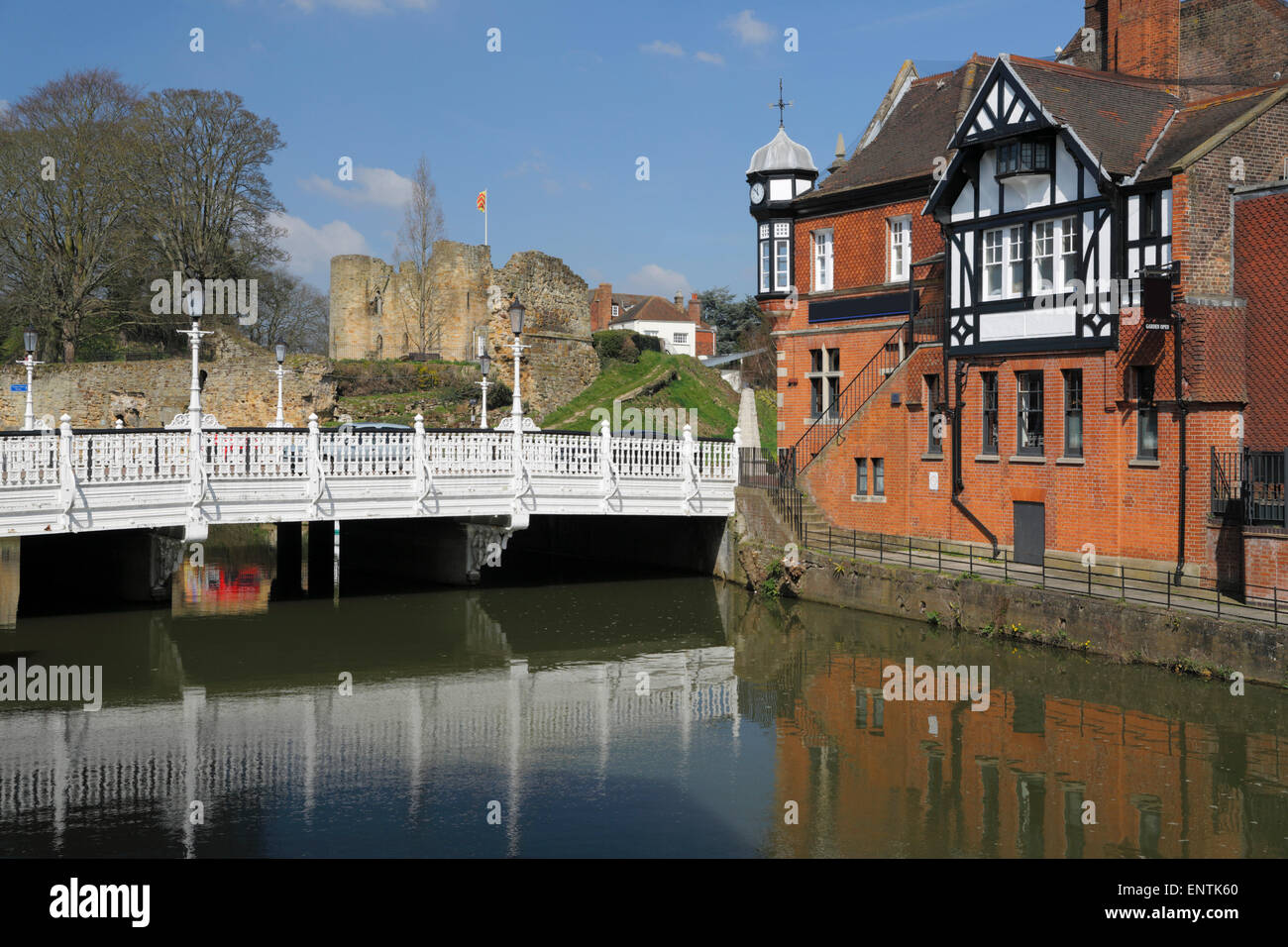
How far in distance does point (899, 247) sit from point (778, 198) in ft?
12.2

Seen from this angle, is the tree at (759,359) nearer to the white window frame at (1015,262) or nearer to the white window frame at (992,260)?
the white window frame at (992,260)

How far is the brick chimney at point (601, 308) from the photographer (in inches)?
3248

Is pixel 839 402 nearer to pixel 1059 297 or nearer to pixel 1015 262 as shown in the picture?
pixel 1015 262

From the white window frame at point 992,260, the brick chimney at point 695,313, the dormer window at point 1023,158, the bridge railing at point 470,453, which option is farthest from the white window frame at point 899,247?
the brick chimney at point 695,313

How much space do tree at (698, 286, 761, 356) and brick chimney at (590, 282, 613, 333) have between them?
9.42 m

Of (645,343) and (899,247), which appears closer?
(899,247)

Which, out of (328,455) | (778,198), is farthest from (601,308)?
(328,455)

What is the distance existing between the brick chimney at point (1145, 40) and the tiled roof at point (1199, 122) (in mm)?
2572

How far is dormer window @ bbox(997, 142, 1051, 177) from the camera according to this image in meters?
22.9

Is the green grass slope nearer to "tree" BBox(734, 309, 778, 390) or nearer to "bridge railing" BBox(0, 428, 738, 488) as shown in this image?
"tree" BBox(734, 309, 778, 390)

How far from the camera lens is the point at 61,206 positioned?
1827 inches

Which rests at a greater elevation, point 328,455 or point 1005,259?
point 1005,259

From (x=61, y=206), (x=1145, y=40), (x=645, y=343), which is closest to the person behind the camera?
(x=1145, y=40)
